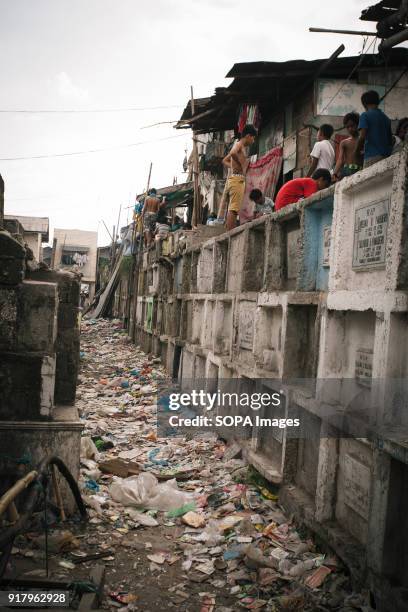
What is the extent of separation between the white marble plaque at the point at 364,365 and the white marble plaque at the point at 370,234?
511mm

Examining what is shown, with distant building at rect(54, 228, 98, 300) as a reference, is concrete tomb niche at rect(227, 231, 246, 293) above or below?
below

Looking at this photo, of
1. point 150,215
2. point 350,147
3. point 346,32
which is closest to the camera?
point 350,147

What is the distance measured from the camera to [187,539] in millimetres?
3762

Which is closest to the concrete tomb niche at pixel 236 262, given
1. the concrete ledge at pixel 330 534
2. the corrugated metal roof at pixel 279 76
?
the concrete ledge at pixel 330 534

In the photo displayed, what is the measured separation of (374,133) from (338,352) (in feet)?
7.58

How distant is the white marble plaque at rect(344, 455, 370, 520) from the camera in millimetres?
2995

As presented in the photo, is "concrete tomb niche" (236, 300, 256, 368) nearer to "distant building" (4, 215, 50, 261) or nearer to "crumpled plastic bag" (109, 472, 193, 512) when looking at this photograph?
"crumpled plastic bag" (109, 472, 193, 512)

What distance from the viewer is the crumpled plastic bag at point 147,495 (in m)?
4.26

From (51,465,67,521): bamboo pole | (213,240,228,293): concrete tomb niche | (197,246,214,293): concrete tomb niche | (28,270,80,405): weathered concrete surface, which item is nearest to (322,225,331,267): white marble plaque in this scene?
(28,270,80,405): weathered concrete surface

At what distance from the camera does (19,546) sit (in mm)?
3258

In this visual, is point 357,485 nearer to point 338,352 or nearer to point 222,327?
point 338,352

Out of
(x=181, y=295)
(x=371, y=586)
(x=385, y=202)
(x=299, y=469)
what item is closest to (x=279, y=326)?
(x=299, y=469)

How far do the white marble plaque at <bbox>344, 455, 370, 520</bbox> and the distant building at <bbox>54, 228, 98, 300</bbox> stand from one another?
1201 inches

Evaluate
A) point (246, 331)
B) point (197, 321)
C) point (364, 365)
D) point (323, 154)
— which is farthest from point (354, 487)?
point (197, 321)
